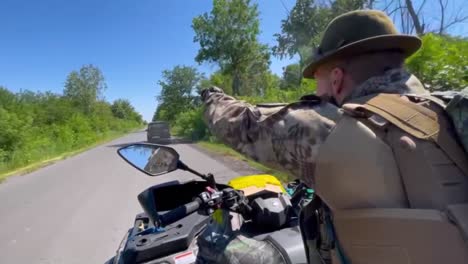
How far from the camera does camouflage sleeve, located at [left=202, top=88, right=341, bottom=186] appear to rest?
3.61 feet

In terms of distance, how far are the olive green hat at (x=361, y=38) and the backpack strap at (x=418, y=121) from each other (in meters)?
0.21

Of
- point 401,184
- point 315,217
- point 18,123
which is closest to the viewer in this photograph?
point 401,184

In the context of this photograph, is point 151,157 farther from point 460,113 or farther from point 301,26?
point 301,26

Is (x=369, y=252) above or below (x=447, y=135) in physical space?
below

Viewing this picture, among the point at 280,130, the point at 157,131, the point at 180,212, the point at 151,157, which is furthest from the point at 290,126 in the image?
the point at 157,131

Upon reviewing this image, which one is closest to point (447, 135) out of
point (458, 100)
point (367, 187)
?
point (458, 100)

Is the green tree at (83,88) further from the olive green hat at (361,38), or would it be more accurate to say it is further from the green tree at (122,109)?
the olive green hat at (361,38)

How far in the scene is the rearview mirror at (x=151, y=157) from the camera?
1.74 meters

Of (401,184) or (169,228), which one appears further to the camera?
(169,228)

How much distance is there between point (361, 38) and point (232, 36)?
95.0ft

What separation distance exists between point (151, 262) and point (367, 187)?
103 centimetres

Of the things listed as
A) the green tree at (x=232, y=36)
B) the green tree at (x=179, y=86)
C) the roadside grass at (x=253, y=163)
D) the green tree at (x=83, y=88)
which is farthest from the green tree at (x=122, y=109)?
the roadside grass at (x=253, y=163)

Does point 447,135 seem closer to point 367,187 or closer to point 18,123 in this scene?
point 367,187

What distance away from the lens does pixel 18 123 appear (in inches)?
739
